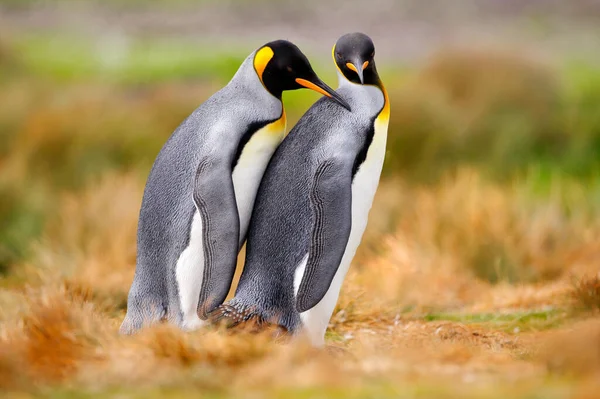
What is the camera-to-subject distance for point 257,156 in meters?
5.17

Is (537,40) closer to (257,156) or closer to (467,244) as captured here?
(467,244)

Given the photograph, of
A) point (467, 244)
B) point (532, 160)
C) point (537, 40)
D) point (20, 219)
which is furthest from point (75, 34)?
point (467, 244)

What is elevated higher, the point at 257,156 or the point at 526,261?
the point at 257,156

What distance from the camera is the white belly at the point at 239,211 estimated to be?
5020 mm

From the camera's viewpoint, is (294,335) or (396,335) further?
(396,335)

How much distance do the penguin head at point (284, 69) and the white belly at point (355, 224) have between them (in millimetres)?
272

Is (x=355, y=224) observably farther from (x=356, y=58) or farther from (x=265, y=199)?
(x=356, y=58)

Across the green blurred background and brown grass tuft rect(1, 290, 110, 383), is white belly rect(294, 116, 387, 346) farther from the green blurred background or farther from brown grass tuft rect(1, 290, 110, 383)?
the green blurred background

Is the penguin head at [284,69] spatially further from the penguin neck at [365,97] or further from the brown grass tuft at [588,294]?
the brown grass tuft at [588,294]

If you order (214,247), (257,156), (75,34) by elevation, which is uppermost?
(257,156)

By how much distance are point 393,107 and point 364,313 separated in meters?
6.89

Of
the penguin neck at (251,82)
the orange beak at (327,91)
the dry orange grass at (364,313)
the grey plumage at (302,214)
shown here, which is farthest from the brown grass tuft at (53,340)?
the orange beak at (327,91)

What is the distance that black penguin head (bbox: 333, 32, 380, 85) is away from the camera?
5211 mm

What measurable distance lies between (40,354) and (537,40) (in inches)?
930
